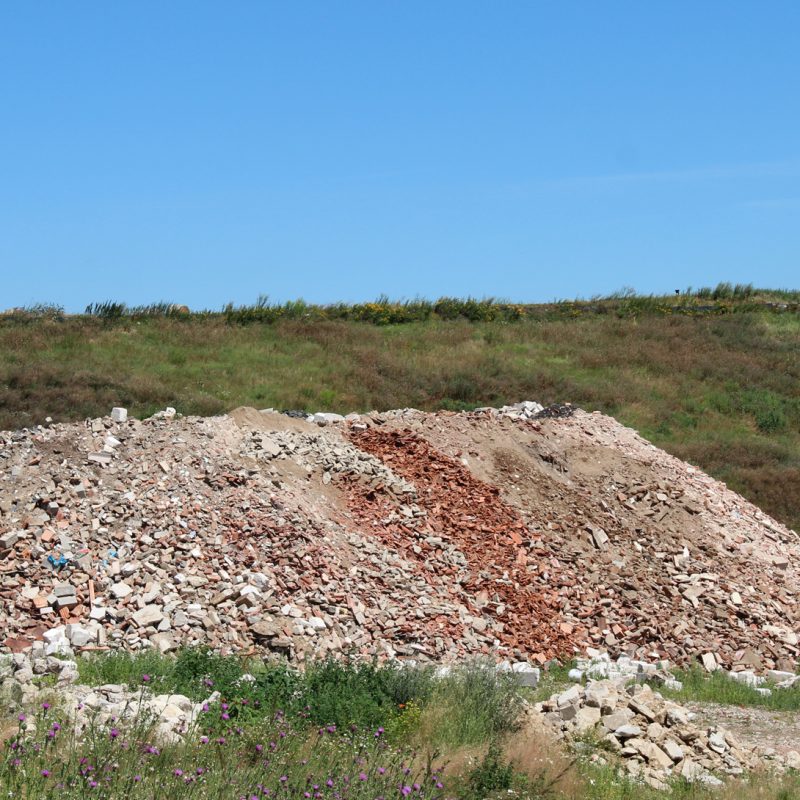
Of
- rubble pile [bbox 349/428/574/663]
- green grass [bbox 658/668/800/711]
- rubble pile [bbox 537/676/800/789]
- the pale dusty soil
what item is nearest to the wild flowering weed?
rubble pile [bbox 537/676/800/789]

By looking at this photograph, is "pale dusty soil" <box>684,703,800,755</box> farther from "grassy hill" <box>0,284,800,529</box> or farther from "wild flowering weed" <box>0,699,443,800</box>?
"grassy hill" <box>0,284,800,529</box>

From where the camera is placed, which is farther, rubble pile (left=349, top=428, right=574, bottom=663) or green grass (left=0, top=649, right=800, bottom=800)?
rubble pile (left=349, top=428, right=574, bottom=663)

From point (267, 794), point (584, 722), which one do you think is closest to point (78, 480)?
point (584, 722)

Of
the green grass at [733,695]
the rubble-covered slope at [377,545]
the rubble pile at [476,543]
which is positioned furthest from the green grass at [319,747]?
the rubble pile at [476,543]

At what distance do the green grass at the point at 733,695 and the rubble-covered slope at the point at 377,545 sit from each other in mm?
1250

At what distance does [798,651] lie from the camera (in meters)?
12.4

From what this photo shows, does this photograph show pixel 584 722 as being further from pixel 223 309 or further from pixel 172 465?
pixel 223 309

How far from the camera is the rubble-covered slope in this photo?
10438 millimetres

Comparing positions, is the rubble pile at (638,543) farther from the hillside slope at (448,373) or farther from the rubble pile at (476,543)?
the hillside slope at (448,373)

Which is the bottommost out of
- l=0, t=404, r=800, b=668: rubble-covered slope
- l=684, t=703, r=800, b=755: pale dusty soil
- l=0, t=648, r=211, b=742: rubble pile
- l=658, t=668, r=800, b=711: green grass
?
l=684, t=703, r=800, b=755: pale dusty soil

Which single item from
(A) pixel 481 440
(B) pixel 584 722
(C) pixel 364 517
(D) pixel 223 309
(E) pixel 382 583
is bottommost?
(B) pixel 584 722

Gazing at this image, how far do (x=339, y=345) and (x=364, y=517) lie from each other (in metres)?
14.8

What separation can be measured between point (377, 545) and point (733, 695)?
165 inches

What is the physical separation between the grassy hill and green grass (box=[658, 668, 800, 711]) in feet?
29.3
